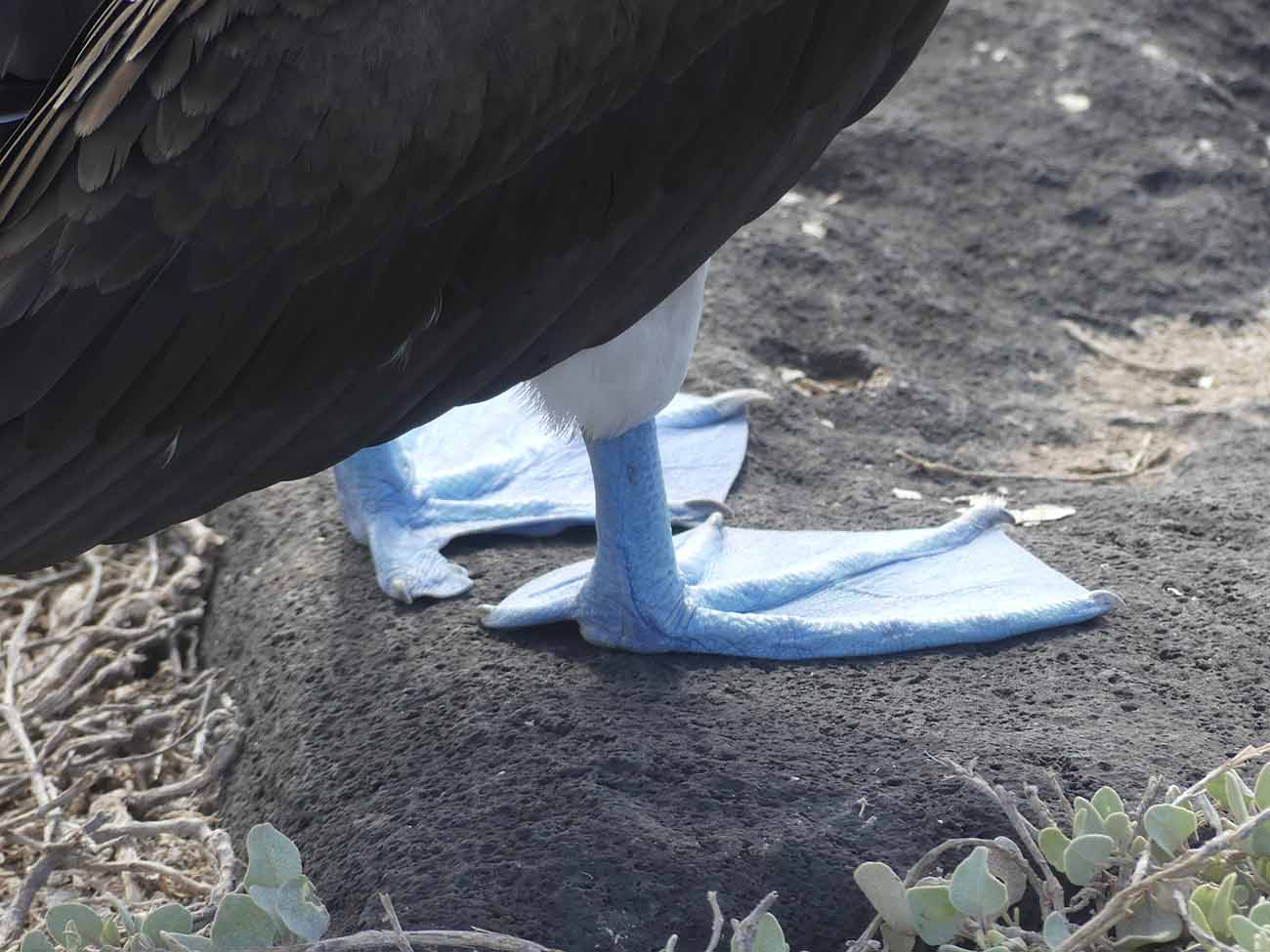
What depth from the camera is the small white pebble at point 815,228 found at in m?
4.37

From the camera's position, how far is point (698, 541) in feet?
10.4

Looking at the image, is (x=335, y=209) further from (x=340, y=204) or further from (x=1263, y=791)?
(x=1263, y=791)

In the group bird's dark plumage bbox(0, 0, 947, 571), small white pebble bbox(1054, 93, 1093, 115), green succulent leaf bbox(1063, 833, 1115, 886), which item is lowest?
green succulent leaf bbox(1063, 833, 1115, 886)

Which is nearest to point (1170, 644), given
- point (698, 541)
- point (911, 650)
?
point (911, 650)

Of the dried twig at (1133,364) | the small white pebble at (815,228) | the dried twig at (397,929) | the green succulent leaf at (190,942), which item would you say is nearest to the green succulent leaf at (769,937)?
the dried twig at (397,929)

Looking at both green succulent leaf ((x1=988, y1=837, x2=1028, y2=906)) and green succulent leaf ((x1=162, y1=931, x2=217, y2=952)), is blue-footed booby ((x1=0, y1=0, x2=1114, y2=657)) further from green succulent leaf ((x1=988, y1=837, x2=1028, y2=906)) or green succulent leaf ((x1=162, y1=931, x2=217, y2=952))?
green succulent leaf ((x1=988, y1=837, x2=1028, y2=906))

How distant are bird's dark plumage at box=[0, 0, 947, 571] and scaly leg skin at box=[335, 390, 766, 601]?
2.48 ft

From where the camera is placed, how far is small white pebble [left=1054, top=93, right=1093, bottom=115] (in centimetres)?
493

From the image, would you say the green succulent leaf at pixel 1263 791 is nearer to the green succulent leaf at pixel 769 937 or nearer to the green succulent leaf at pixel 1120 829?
the green succulent leaf at pixel 1120 829

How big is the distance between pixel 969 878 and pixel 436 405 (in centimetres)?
99

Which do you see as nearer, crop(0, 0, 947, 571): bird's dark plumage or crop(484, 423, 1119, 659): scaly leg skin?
crop(0, 0, 947, 571): bird's dark plumage

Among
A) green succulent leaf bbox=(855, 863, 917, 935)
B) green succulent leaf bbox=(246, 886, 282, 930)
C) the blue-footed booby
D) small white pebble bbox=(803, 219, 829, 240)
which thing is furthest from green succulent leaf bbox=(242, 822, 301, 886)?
small white pebble bbox=(803, 219, 829, 240)

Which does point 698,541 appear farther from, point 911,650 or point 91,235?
point 91,235

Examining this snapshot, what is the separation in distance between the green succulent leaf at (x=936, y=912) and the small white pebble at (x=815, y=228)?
263 centimetres
